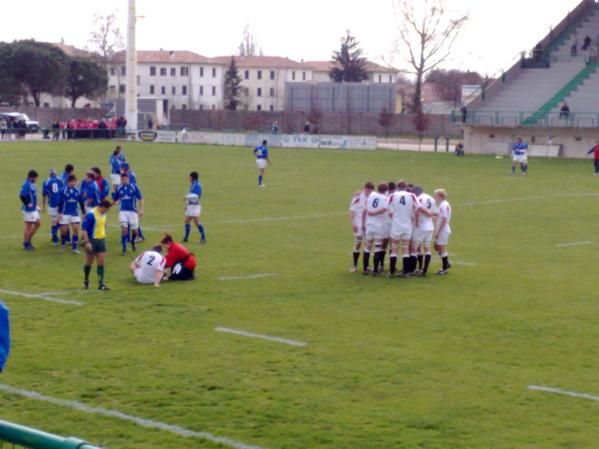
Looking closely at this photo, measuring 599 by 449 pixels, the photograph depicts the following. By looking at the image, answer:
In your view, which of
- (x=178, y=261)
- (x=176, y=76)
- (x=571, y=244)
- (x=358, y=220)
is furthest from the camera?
(x=176, y=76)

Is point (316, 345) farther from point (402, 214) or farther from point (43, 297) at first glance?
point (402, 214)

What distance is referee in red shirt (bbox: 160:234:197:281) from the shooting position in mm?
19672

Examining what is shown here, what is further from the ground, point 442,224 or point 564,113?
point 564,113

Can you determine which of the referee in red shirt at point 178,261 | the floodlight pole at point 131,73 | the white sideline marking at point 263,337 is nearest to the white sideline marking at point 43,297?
the referee in red shirt at point 178,261

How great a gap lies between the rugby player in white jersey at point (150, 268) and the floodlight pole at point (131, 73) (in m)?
62.1

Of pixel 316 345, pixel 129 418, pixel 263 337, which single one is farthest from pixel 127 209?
pixel 129 418

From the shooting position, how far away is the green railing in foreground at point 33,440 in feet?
13.9

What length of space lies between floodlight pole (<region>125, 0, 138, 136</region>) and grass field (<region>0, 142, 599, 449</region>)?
52.4 m

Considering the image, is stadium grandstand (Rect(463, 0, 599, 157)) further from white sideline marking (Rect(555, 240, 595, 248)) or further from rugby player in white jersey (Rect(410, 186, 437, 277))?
rugby player in white jersey (Rect(410, 186, 437, 277))

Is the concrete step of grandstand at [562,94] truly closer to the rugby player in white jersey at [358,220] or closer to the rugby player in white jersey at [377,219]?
the rugby player in white jersey at [358,220]

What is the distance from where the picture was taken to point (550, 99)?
6862 centimetres

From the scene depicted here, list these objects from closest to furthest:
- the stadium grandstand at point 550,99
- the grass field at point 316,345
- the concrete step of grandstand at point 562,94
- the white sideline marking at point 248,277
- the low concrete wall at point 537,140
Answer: the grass field at point 316,345 → the white sideline marking at point 248,277 → the low concrete wall at point 537,140 → the stadium grandstand at point 550,99 → the concrete step of grandstand at point 562,94

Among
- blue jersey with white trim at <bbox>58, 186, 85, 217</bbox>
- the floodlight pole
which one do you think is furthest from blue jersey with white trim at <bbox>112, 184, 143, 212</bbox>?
the floodlight pole

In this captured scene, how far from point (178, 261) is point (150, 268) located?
72cm
